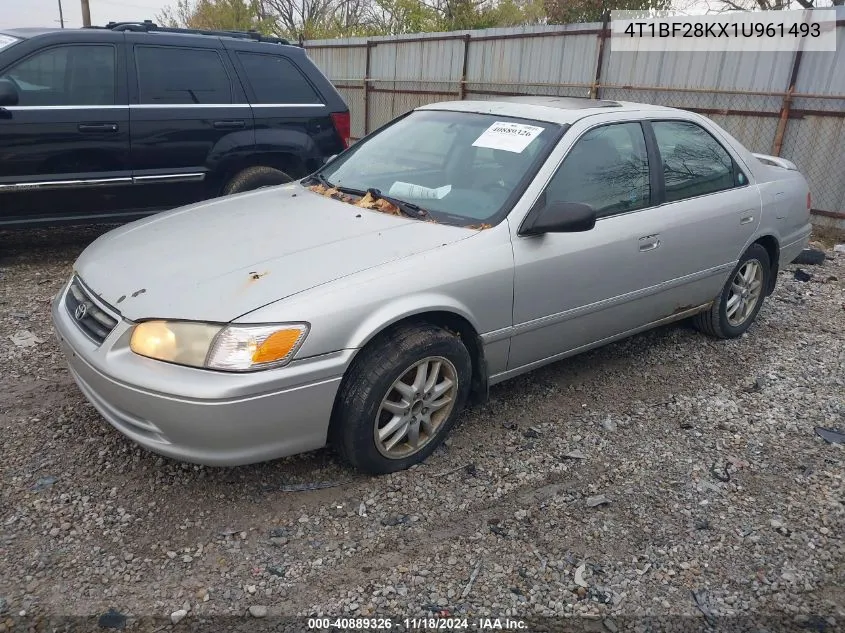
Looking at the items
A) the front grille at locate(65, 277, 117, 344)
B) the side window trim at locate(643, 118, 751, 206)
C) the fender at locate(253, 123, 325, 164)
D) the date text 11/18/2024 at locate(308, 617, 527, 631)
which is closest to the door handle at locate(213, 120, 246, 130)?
the fender at locate(253, 123, 325, 164)

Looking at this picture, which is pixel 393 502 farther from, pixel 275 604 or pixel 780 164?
pixel 780 164

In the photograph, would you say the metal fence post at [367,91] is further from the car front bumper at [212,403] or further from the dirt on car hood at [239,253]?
the car front bumper at [212,403]

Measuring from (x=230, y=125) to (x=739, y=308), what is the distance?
4.49m

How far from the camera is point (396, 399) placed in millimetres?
3025

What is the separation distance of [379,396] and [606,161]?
76.4 inches

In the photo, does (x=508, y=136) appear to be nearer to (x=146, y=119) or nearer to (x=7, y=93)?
(x=146, y=119)

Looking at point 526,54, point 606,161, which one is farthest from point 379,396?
point 526,54

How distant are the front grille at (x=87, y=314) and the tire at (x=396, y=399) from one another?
3.32 feet

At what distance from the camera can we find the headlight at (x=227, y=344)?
254 cm

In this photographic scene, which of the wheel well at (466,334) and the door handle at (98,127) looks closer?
the wheel well at (466,334)

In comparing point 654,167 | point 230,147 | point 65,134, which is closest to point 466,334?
point 654,167

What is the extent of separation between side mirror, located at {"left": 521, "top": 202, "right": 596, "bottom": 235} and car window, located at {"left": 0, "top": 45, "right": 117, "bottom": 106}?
13.5 feet

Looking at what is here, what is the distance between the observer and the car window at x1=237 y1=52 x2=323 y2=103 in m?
6.30

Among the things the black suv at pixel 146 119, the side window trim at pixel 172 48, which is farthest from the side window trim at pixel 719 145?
the side window trim at pixel 172 48
